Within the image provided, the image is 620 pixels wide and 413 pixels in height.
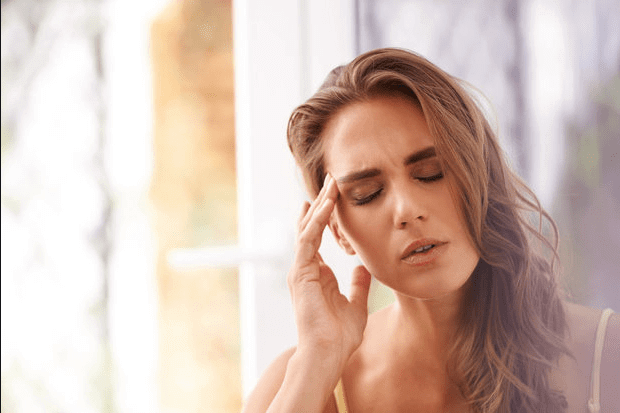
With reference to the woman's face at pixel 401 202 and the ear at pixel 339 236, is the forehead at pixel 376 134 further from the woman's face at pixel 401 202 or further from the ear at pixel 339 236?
the ear at pixel 339 236

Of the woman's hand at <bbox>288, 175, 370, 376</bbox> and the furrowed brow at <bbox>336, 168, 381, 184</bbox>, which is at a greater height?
the furrowed brow at <bbox>336, 168, 381, 184</bbox>

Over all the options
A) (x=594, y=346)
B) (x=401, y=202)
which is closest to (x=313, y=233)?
(x=401, y=202)

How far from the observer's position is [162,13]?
149 centimetres

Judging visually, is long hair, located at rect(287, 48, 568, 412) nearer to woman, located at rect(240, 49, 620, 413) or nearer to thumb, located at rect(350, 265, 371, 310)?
woman, located at rect(240, 49, 620, 413)

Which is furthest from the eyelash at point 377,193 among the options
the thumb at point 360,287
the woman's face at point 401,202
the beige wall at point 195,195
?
the beige wall at point 195,195

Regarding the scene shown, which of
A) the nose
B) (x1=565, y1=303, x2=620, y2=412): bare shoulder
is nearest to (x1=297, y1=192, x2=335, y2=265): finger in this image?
the nose

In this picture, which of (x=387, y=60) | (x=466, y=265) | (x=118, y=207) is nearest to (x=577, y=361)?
(x=466, y=265)

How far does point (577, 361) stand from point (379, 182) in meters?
0.35

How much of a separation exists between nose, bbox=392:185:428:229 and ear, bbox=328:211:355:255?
0.15 meters

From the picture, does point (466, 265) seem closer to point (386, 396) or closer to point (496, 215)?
point (496, 215)

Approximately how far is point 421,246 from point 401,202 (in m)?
0.06

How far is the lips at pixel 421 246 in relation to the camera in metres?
0.87

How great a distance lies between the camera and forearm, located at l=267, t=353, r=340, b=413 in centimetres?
92

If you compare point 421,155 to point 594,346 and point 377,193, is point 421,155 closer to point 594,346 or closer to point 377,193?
point 377,193
